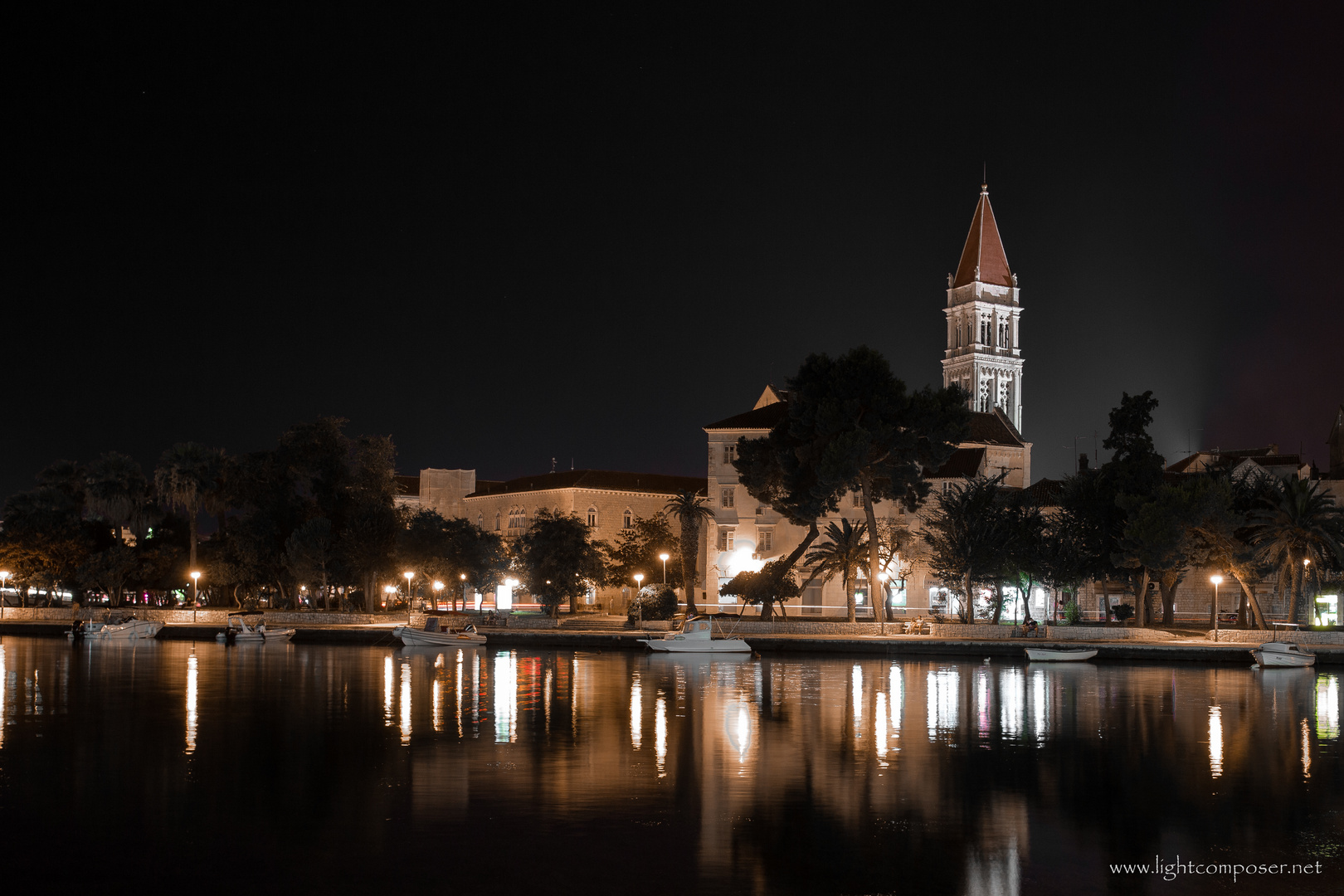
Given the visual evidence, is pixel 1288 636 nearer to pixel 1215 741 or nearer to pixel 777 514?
pixel 1215 741

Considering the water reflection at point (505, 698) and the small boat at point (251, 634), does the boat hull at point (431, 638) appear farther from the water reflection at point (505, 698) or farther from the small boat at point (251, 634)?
the small boat at point (251, 634)

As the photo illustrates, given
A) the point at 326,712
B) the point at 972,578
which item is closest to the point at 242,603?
the point at 972,578

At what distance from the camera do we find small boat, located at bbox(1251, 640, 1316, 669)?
1455 inches

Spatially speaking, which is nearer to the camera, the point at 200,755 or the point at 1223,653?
the point at 200,755

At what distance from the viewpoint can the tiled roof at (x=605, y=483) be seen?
266 ft

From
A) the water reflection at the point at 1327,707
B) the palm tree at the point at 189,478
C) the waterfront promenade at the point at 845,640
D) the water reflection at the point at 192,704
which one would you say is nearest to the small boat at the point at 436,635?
the waterfront promenade at the point at 845,640

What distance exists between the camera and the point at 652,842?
44.4 ft

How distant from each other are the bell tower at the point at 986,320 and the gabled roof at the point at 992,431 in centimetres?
4141

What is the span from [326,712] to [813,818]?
46.1 feet

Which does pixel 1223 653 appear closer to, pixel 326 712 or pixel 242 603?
pixel 326 712

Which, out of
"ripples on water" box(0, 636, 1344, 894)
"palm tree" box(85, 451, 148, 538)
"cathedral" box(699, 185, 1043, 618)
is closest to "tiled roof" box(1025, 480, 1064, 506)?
"cathedral" box(699, 185, 1043, 618)

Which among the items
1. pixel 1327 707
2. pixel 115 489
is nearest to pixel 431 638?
pixel 115 489

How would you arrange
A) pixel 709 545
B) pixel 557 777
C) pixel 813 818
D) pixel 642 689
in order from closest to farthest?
pixel 813 818, pixel 557 777, pixel 642 689, pixel 709 545

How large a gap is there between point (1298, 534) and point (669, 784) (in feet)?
106
